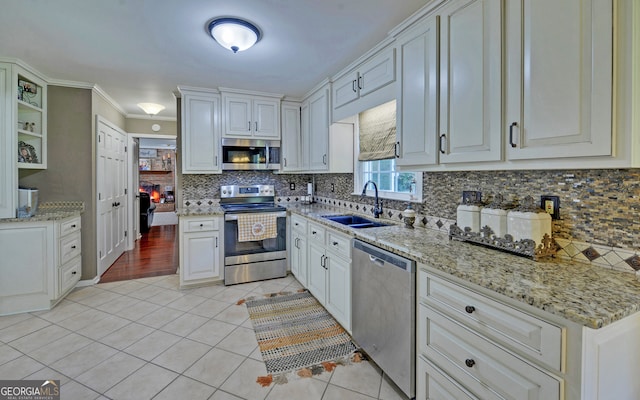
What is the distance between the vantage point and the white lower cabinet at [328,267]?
7.66ft

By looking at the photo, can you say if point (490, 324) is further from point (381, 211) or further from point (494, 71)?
point (381, 211)

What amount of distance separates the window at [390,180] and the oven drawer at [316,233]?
0.68 meters

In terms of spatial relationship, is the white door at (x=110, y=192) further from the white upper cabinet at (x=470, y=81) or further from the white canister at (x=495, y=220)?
the white canister at (x=495, y=220)

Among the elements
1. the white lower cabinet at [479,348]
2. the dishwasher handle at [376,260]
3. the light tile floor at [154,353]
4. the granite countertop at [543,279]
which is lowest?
the light tile floor at [154,353]

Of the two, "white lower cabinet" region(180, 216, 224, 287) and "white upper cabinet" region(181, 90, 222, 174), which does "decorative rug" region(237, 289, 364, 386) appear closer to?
"white lower cabinet" region(180, 216, 224, 287)

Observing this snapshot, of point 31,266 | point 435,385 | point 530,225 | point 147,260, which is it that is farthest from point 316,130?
point 147,260

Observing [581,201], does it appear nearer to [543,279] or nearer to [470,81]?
[543,279]

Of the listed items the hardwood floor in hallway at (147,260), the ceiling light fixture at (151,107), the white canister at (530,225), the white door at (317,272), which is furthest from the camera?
the ceiling light fixture at (151,107)

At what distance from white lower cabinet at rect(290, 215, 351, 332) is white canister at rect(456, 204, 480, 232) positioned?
80 cm

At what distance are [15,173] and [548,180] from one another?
4.30m

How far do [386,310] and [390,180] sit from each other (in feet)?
4.65

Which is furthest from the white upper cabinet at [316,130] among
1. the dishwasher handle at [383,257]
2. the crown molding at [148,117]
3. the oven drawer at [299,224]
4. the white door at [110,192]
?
the crown molding at [148,117]

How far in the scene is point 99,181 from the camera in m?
3.80

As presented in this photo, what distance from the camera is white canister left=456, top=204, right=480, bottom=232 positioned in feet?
5.68
